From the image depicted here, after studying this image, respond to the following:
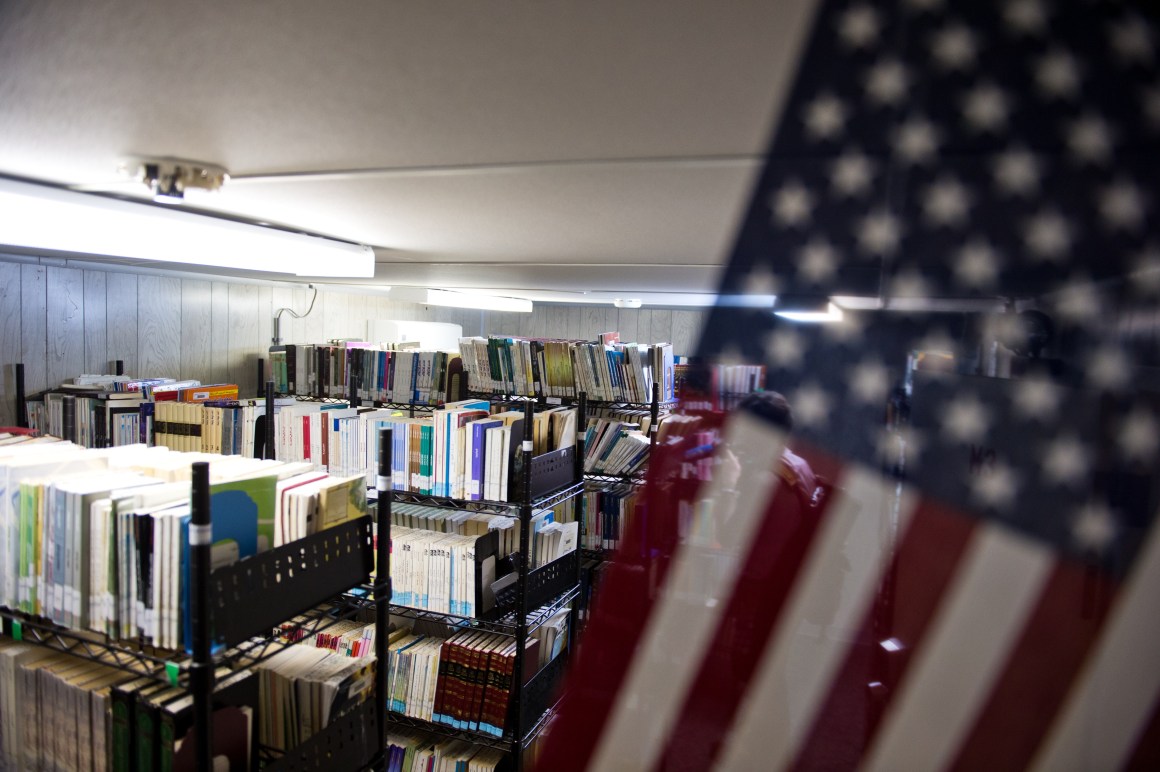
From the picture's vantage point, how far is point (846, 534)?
102 inches

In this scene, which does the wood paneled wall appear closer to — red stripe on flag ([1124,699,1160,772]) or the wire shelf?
the wire shelf

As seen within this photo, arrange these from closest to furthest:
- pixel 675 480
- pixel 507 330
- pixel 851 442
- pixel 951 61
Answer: pixel 951 61
pixel 851 442
pixel 675 480
pixel 507 330

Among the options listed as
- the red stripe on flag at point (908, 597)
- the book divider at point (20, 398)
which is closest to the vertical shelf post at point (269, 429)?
the book divider at point (20, 398)

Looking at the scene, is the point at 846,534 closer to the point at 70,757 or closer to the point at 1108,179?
the point at 1108,179

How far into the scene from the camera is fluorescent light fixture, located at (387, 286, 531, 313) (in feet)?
18.2

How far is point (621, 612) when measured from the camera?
355cm

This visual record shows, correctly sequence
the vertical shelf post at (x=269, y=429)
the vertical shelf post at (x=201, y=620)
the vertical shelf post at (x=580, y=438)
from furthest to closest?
the vertical shelf post at (x=580, y=438) → the vertical shelf post at (x=269, y=429) → the vertical shelf post at (x=201, y=620)

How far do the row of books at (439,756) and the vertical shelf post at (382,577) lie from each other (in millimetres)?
1032

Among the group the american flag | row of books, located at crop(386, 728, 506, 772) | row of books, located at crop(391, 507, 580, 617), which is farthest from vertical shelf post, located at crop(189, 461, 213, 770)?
row of books, located at crop(386, 728, 506, 772)

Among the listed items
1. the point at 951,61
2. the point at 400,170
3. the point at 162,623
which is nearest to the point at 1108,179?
the point at 951,61

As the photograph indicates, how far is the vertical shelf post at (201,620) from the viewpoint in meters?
1.23

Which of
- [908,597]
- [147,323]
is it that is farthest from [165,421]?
[908,597]

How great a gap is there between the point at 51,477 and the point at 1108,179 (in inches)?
102

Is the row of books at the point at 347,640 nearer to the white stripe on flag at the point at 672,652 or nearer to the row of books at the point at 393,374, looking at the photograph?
the white stripe on flag at the point at 672,652
